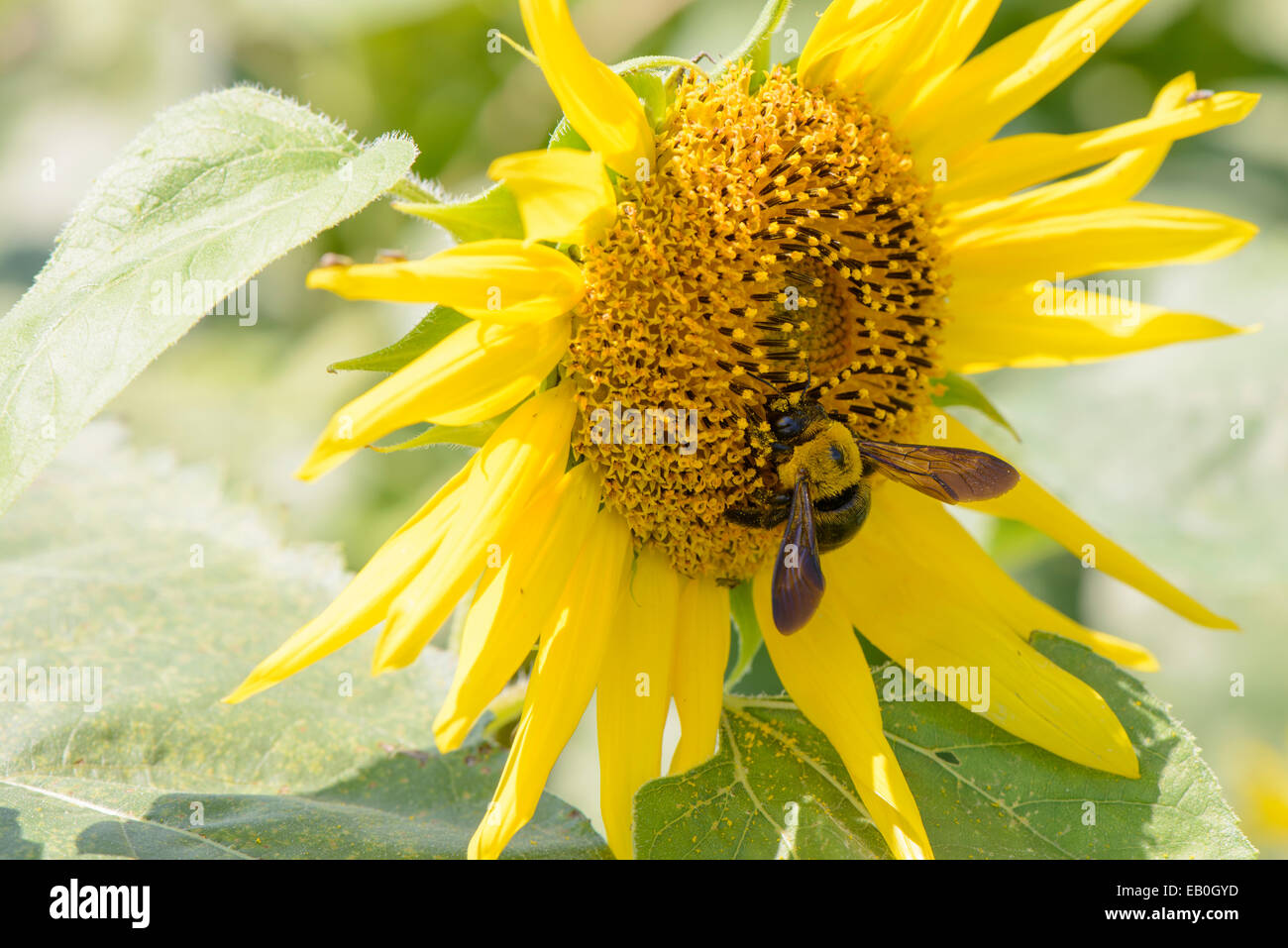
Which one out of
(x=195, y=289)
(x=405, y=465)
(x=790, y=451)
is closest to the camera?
(x=195, y=289)

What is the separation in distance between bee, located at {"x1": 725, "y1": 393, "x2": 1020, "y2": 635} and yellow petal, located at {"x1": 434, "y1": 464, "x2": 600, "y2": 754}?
1.09ft

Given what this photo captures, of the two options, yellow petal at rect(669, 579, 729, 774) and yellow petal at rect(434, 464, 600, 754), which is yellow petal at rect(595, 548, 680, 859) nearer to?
yellow petal at rect(669, 579, 729, 774)

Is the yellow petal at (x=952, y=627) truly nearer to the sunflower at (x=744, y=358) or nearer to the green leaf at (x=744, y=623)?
the sunflower at (x=744, y=358)

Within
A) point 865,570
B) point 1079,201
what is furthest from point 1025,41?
point 865,570

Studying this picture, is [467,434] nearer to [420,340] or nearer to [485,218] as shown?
[420,340]

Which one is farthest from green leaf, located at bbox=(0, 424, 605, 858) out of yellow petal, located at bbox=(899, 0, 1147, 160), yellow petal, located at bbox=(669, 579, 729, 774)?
yellow petal, located at bbox=(899, 0, 1147, 160)

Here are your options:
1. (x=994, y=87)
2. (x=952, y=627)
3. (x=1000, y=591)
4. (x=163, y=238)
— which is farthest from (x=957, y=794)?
(x=163, y=238)

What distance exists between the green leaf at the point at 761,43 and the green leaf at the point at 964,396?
0.76 metres

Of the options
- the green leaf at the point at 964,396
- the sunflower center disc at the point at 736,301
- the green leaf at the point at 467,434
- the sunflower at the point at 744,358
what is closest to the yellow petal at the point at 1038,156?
the sunflower at the point at 744,358

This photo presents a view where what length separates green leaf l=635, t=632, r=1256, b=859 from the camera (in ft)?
6.49

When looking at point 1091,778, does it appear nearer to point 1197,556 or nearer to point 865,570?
point 865,570

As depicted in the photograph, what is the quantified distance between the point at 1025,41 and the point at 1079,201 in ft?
1.12

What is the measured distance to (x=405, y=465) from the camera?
4.50m

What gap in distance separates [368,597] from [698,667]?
742 millimetres
